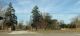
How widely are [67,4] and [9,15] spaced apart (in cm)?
95

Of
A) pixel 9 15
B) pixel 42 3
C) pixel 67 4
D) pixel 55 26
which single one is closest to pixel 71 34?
pixel 55 26

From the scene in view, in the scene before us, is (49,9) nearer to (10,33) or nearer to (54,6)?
(54,6)

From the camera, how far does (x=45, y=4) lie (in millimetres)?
2535

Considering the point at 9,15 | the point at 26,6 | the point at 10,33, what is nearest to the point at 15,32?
the point at 10,33

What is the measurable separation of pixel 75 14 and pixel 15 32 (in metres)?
1.00

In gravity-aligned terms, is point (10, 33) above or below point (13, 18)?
below

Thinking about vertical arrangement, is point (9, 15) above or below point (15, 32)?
above

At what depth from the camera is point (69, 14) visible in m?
2.47

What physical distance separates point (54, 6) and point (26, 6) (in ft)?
1.49

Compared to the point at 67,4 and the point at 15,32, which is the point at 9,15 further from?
the point at 67,4

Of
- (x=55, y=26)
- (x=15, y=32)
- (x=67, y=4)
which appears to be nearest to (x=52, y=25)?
(x=55, y=26)

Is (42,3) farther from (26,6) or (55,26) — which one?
(55,26)

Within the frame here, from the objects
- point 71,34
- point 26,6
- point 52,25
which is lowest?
point 71,34

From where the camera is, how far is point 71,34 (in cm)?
248
